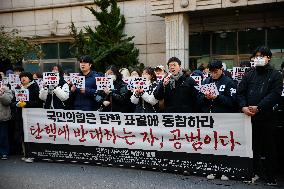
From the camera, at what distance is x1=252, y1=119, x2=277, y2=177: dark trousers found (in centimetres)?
651

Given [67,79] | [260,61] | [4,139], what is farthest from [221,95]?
[4,139]

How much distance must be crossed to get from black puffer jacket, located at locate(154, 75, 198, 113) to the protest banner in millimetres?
190

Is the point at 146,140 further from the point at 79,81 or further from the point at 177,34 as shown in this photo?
the point at 177,34

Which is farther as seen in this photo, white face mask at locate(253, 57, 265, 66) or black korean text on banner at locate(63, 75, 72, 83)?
black korean text on banner at locate(63, 75, 72, 83)

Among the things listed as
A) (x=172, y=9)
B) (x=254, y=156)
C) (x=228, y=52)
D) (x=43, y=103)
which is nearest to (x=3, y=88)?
(x=43, y=103)

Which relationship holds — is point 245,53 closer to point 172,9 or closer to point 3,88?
point 172,9

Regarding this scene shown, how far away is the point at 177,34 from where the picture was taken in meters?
14.8

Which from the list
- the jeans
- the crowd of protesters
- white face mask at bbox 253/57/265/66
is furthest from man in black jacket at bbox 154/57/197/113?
the jeans

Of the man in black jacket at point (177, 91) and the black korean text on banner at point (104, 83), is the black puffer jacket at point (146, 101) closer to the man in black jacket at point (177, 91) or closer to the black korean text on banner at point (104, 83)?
the man in black jacket at point (177, 91)

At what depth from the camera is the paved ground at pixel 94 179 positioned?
6594mm

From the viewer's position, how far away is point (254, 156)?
266 inches

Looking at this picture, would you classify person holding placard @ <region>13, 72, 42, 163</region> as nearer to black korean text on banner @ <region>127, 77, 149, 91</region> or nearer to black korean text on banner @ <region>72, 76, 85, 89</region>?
black korean text on banner @ <region>72, 76, 85, 89</region>

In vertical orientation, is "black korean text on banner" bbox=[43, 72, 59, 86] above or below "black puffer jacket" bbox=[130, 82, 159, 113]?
above

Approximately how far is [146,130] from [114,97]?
103 centimetres
